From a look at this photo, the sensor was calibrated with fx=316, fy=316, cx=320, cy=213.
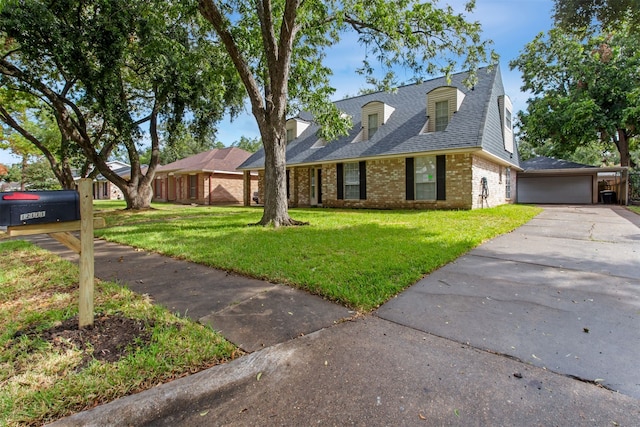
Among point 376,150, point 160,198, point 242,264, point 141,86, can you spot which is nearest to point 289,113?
point 376,150

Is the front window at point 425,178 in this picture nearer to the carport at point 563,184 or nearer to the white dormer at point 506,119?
the white dormer at point 506,119

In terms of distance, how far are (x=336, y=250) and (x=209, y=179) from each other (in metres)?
20.1

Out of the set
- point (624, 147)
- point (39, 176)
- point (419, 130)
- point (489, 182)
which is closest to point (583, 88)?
point (624, 147)

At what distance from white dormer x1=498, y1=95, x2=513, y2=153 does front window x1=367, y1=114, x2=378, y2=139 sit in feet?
18.9

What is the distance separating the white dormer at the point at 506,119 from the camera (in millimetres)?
14867

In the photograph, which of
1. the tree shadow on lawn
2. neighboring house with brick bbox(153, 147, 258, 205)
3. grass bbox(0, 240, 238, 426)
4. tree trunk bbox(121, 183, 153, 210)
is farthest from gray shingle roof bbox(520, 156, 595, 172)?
grass bbox(0, 240, 238, 426)

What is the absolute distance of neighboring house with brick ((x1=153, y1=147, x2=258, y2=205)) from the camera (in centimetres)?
2328

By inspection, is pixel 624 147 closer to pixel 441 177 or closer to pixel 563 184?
pixel 563 184

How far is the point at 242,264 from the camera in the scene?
4.61 metres

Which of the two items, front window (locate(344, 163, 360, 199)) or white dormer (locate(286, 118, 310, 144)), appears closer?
front window (locate(344, 163, 360, 199))

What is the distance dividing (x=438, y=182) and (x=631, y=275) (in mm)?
9088

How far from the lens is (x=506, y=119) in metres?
15.5

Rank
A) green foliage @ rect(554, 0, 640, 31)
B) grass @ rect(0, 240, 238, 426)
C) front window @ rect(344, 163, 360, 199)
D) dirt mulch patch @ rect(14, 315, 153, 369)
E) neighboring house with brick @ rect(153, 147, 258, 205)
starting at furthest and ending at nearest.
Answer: neighboring house with brick @ rect(153, 147, 258, 205), front window @ rect(344, 163, 360, 199), green foliage @ rect(554, 0, 640, 31), dirt mulch patch @ rect(14, 315, 153, 369), grass @ rect(0, 240, 238, 426)

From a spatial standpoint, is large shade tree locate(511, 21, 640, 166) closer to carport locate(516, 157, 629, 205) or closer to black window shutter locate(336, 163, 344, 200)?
carport locate(516, 157, 629, 205)
